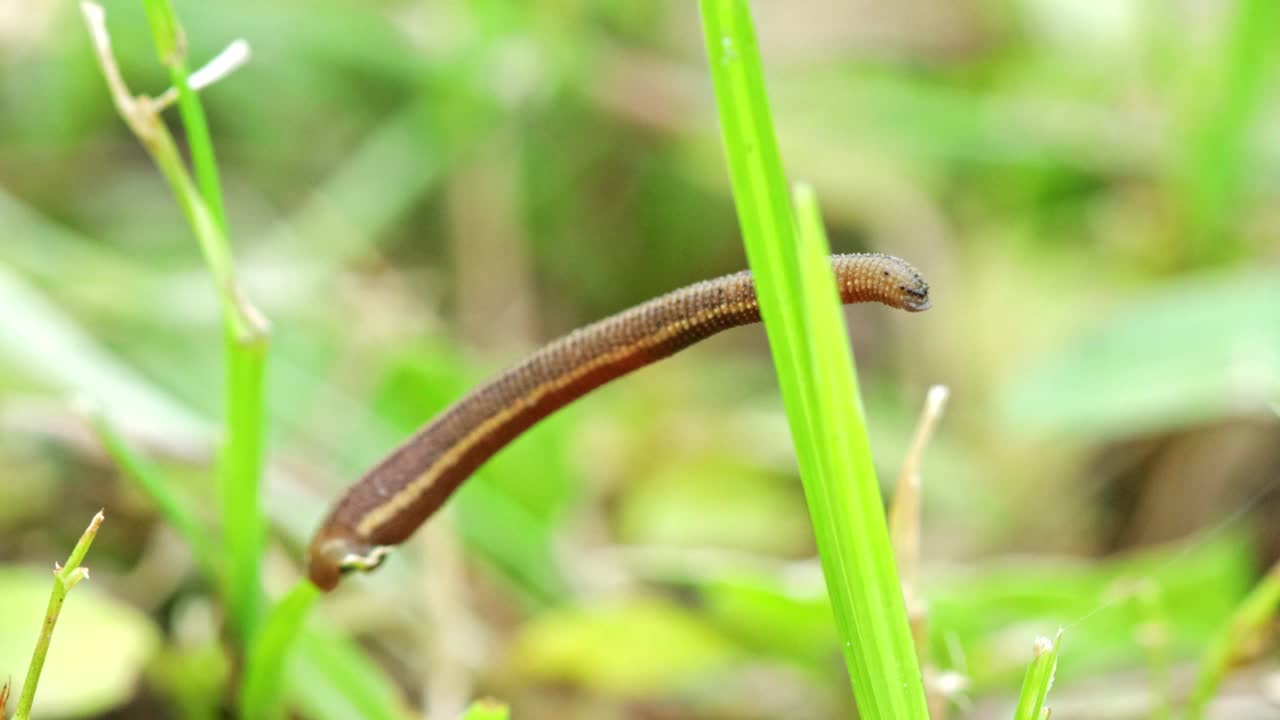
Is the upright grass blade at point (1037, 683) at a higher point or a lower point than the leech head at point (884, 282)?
lower

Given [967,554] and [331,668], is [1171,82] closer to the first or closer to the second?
[967,554]

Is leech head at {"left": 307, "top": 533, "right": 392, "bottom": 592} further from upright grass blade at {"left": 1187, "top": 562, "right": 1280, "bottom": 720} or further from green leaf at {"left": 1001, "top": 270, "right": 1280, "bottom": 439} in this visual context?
green leaf at {"left": 1001, "top": 270, "right": 1280, "bottom": 439}

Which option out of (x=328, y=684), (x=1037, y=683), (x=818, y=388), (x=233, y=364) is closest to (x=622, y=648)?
(x=328, y=684)

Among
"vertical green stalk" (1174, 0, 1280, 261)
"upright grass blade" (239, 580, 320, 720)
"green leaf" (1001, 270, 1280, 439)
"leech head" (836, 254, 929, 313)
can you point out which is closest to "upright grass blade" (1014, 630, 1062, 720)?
"leech head" (836, 254, 929, 313)

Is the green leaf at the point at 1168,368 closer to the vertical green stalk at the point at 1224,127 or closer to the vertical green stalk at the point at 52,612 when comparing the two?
the vertical green stalk at the point at 1224,127

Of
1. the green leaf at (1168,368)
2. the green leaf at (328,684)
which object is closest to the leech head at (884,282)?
the green leaf at (328,684)

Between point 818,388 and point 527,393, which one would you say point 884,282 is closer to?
point 818,388
